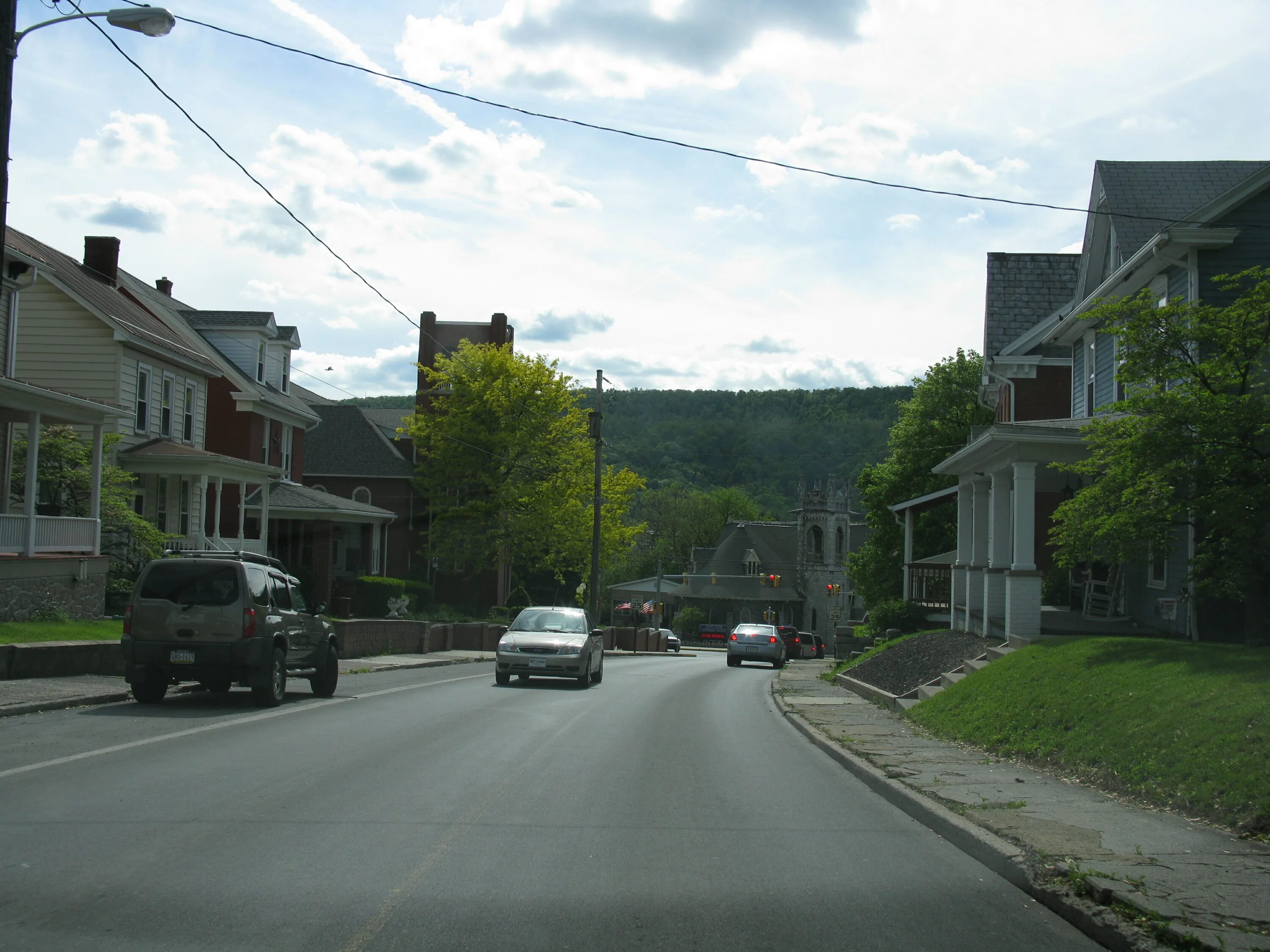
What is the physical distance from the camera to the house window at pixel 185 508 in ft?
107

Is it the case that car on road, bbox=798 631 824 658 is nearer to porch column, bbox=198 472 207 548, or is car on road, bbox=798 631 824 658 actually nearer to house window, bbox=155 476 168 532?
porch column, bbox=198 472 207 548

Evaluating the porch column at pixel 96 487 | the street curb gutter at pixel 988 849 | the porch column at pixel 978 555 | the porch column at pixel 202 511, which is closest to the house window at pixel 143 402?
the porch column at pixel 202 511

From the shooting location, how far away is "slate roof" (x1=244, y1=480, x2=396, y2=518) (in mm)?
36875

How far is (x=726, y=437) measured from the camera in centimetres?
13238

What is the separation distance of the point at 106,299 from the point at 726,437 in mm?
105013

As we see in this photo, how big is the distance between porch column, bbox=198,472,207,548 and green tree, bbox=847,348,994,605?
25.3 metres

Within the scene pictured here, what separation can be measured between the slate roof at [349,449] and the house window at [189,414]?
550 inches

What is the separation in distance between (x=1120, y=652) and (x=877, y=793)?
4704 mm

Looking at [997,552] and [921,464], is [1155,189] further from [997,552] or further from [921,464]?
[921,464]

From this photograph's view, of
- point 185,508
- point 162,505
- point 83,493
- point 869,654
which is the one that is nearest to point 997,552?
point 869,654

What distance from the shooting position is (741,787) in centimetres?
1004

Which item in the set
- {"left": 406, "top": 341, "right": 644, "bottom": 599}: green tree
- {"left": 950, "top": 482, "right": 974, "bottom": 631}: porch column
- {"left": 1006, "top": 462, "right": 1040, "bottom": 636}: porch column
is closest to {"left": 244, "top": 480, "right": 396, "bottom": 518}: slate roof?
{"left": 406, "top": 341, "right": 644, "bottom": 599}: green tree

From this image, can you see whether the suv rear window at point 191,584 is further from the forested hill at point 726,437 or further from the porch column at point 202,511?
the forested hill at point 726,437

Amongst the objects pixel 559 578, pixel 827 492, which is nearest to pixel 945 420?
pixel 559 578
